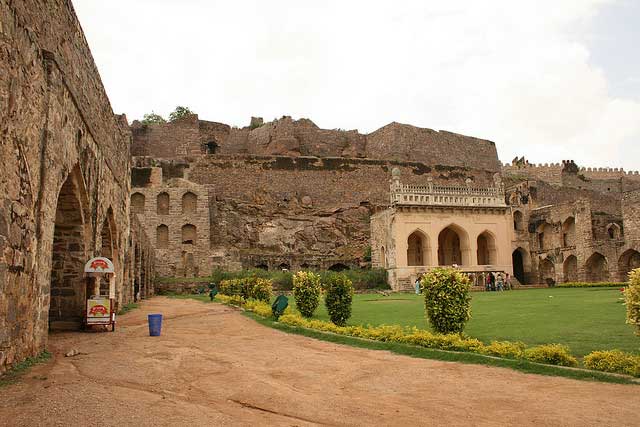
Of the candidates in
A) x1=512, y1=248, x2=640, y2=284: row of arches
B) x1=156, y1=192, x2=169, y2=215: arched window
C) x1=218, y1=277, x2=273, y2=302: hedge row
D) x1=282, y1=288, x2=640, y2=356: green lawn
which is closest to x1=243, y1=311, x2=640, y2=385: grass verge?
x1=282, y1=288, x2=640, y2=356: green lawn

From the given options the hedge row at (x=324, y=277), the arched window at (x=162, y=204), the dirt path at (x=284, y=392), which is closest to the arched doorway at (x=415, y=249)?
the hedge row at (x=324, y=277)

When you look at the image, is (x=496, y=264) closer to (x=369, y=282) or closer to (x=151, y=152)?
(x=369, y=282)

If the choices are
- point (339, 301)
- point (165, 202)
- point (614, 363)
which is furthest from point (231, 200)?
point (614, 363)

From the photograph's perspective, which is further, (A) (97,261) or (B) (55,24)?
A: (A) (97,261)

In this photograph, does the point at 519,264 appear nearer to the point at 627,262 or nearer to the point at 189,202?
the point at 627,262

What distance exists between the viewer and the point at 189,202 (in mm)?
36656

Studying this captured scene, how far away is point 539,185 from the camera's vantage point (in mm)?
47406

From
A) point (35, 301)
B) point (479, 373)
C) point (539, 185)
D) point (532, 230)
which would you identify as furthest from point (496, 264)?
point (35, 301)

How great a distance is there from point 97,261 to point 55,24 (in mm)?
4735

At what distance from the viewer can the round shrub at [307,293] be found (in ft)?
50.9

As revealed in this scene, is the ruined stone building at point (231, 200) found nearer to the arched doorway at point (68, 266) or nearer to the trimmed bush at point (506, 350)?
the arched doorway at point (68, 266)

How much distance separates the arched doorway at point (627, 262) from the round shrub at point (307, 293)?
72.4 feet

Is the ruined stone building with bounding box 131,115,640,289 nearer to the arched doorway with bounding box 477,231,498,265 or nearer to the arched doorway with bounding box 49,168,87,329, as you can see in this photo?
the arched doorway with bounding box 477,231,498,265

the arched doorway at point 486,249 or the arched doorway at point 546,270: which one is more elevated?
the arched doorway at point 486,249
